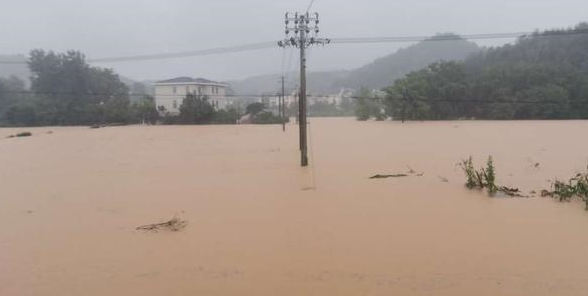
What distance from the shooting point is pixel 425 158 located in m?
12.5

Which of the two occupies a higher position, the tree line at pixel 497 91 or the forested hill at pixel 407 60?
the forested hill at pixel 407 60

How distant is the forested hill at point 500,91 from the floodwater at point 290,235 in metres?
23.7

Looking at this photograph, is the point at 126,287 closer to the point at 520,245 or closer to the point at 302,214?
the point at 302,214

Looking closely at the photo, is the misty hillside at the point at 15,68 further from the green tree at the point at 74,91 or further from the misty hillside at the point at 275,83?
the green tree at the point at 74,91

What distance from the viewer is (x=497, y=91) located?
1329 inches

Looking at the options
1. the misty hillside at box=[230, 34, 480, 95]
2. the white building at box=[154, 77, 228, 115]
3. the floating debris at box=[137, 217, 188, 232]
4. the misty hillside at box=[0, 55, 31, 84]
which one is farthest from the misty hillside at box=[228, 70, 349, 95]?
the floating debris at box=[137, 217, 188, 232]

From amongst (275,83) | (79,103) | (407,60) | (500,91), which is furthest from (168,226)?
(275,83)

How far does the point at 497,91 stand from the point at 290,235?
31.9 m

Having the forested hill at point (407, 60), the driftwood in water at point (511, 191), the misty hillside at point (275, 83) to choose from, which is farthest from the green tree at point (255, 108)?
the misty hillside at point (275, 83)

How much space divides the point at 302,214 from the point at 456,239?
78.8 inches

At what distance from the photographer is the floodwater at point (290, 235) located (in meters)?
3.95

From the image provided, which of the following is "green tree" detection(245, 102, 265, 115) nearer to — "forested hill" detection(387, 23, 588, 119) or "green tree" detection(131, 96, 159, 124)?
"green tree" detection(131, 96, 159, 124)

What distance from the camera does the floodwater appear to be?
Result: 3.95 meters

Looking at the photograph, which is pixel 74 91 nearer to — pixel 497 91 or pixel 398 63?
pixel 497 91
